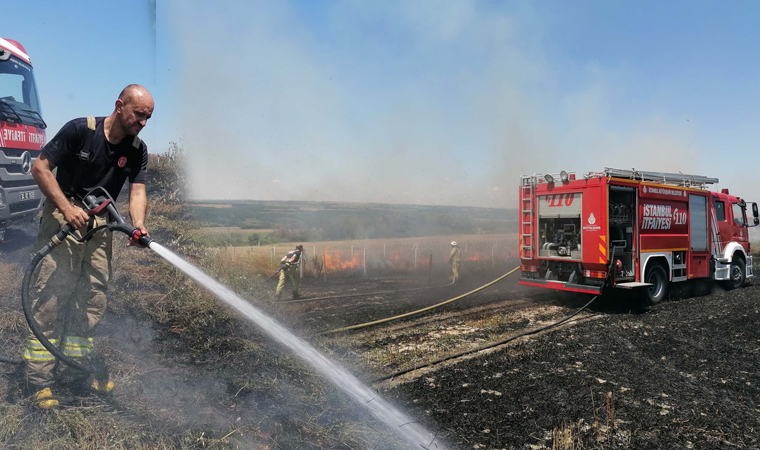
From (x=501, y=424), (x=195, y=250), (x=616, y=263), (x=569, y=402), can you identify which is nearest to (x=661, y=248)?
(x=616, y=263)

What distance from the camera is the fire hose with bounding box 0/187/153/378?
3080mm

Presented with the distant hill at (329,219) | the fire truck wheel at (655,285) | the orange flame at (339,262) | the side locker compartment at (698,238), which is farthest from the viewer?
the distant hill at (329,219)

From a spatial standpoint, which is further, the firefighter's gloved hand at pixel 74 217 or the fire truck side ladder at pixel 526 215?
the fire truck side ladder at pixel 526 215

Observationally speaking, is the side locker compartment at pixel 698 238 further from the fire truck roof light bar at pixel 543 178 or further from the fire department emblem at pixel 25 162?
the fire department emblem at pixel 25 162

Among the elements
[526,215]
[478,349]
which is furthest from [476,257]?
[478,349]

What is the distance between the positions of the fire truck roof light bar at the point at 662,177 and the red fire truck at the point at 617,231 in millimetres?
20

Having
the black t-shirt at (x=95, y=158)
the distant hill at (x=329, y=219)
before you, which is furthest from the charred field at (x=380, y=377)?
the distant hill at (x=329, y=219)

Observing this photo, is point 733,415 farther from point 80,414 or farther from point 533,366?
point 80,414

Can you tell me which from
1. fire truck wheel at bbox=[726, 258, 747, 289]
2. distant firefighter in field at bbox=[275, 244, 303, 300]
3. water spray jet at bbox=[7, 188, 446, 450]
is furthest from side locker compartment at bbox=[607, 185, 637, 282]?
water spray jet at bbox=[7, 188, 446, 450]

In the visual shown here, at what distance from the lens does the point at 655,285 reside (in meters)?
10.0

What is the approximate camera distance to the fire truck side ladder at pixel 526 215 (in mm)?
10109

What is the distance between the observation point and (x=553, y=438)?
3.68m

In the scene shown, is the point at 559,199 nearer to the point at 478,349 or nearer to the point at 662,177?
the point at 662,177

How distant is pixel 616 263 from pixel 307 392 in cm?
731
